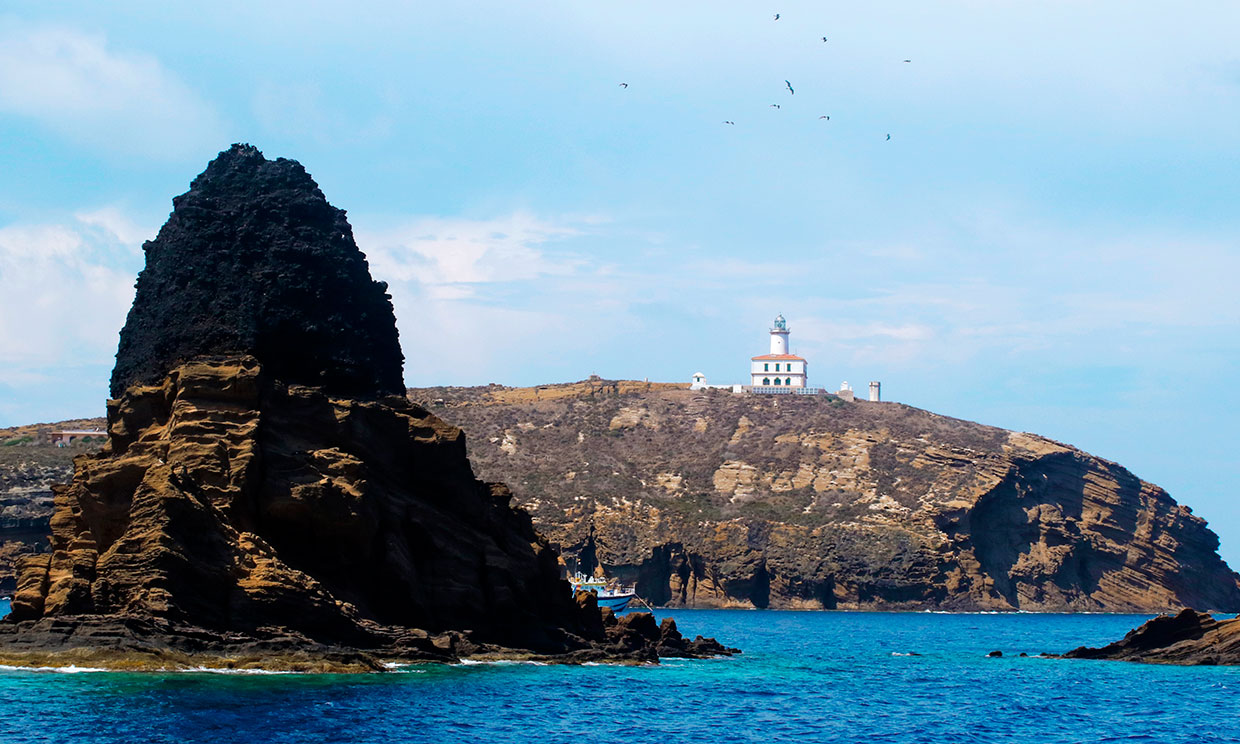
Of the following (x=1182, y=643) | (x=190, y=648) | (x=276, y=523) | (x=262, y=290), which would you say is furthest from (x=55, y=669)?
(x=1182, y=643)

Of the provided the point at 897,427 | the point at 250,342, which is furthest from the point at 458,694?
the point at 897,427

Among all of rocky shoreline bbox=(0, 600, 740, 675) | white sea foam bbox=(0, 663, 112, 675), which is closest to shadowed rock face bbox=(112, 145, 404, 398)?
rocky shoreline bbox=(0, 600, 740, 675)

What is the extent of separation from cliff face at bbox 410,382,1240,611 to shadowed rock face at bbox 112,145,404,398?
280 feet

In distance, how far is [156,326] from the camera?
5609cm

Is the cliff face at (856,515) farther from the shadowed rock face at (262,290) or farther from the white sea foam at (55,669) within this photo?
the white sea foam at (55,669)

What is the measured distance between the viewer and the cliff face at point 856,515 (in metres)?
143

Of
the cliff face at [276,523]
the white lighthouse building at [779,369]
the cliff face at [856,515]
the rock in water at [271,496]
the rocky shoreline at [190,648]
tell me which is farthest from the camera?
the white lighthouse building at [779,369]

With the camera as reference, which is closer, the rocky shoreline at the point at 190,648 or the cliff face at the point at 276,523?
the rocky shoreline at the point at 190,648

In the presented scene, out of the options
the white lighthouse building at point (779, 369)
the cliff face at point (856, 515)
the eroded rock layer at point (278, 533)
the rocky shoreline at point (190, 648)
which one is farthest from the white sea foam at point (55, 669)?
the white lighthouse building at point (779, 369)

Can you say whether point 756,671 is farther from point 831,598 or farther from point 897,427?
point 897,427

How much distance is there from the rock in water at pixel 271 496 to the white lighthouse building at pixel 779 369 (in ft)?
422

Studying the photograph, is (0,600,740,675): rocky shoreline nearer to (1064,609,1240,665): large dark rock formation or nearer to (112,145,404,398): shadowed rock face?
(112,145,404,398): shadowed rock face

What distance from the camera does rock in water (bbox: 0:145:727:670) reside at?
1735 inches

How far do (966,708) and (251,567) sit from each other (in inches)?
1016
